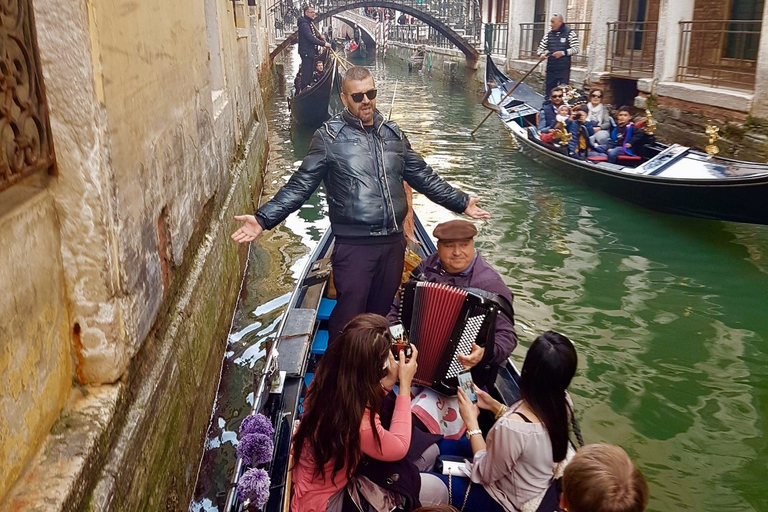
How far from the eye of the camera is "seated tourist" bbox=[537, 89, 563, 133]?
7555 millimetres

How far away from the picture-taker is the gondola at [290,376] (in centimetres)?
178

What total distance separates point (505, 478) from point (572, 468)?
1.43 ft

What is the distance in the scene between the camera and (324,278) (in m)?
3.24

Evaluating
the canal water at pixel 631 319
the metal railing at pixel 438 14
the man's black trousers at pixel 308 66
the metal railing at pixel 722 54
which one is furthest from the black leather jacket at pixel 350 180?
the metal railing at pixel 438 14

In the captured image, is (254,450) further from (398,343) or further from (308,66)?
(308,66)

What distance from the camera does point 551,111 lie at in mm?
7633

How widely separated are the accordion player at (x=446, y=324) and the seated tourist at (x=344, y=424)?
1.59 ft

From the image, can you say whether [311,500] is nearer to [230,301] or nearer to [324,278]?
[324,278]

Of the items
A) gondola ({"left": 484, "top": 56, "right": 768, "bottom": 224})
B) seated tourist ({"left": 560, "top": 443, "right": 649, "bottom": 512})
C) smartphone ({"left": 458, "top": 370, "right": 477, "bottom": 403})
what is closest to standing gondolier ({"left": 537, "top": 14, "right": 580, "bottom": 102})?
gondola ({"left": 484, "top": 56, "right": 768, "bottom": 224})

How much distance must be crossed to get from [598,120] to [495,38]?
11.0 meters

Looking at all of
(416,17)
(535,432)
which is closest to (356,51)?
(416,17)

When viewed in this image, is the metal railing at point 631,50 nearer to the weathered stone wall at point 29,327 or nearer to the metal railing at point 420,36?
the weathered stone wall at point 29,327

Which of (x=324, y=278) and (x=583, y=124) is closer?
(x=324, y=278)

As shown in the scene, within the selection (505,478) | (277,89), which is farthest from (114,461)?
(277,89)
